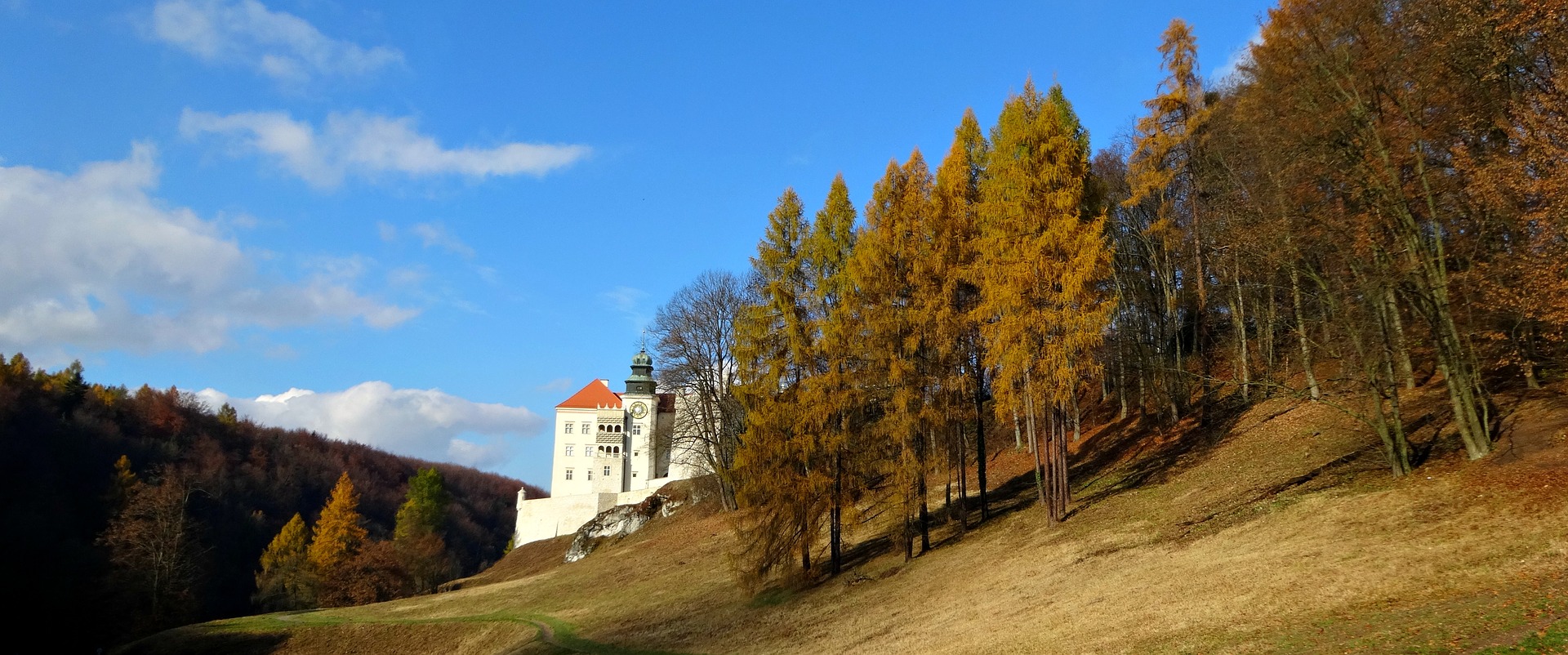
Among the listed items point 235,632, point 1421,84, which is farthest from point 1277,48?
point 235,632

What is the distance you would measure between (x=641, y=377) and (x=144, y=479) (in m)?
60.6

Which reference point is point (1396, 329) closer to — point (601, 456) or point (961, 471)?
point (961, 471)

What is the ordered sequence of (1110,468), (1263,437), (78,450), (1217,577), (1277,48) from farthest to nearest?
1. (78,450)
2. (1110,468)
3. (1263,437)
4. (1277,48)
5. (1217,577)

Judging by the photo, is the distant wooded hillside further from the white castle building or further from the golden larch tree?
the white castle building

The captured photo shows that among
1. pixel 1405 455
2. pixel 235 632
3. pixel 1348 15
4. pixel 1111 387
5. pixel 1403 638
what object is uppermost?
pixel 1348 15

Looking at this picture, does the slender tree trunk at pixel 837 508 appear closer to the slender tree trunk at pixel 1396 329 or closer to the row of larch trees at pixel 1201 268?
the row of larch trees at pixel 1201 268

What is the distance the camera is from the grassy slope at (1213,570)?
37.4 ft

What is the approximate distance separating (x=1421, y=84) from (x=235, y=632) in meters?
43.2

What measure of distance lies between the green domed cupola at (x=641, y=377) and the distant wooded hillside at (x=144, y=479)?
29.1 metres

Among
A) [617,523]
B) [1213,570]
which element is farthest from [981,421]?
[617,523]

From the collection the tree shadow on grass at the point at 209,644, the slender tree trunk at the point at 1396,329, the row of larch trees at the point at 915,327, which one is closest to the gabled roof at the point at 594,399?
the tree shadow on grass at the point at 209,644

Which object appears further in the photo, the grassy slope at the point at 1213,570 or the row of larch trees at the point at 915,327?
the row of larch trees at the point at 915,327

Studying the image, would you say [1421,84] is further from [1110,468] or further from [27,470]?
[27,470]

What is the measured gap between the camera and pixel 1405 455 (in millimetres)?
16188
